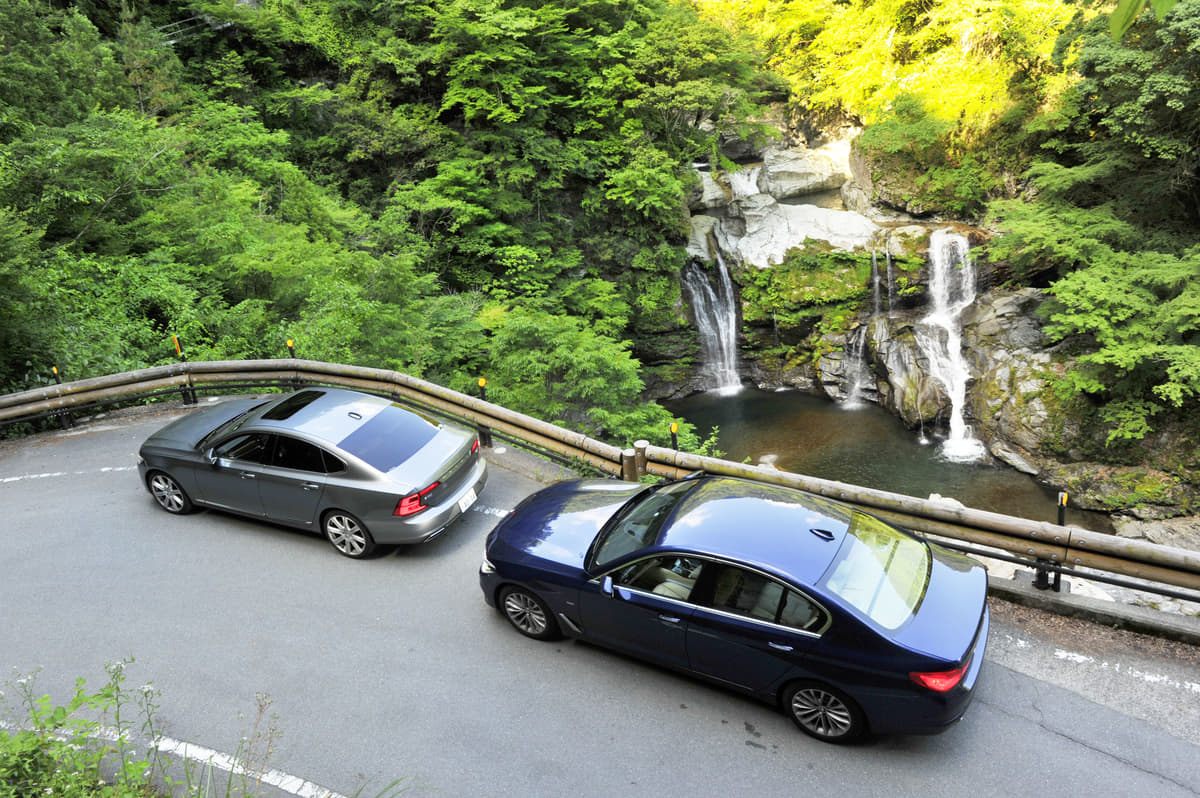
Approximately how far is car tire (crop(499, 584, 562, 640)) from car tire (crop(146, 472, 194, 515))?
15.4 feet

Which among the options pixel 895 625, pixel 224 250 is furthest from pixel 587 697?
pixel 224 250

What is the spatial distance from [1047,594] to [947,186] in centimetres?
2188

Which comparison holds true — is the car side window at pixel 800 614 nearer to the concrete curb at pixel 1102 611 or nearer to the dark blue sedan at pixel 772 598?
the dark blue sedan at pixel 772 598

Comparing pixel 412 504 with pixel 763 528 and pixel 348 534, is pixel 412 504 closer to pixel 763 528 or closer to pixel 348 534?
pixel 348 534

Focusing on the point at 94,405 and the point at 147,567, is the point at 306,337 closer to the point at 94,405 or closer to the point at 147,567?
the point at 94,405

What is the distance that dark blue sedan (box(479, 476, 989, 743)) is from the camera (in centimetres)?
421

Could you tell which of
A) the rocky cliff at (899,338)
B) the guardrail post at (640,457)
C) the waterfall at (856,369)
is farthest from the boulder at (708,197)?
the guardrail post at (640,457)

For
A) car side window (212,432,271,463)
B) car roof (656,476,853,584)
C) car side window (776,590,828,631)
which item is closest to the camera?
car side window (776,590,828,631)

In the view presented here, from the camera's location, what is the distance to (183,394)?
1197 cm

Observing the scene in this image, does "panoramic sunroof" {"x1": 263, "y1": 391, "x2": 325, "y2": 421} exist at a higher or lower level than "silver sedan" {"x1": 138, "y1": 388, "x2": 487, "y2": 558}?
higher

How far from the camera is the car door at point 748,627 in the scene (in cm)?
438

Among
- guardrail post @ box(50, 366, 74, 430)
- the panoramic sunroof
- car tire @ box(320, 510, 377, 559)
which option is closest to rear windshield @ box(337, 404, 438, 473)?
car tire @ box(320, 510, 377, 559)

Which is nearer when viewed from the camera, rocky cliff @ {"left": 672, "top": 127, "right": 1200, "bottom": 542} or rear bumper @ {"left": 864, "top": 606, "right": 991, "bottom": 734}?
rear bumper @ {"left": 864, "top": 606, "right": 991, "bottom": 734}

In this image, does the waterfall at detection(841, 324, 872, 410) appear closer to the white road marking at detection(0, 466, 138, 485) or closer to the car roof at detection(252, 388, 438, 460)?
the car roof at detection(252, 388, 438, 460)
